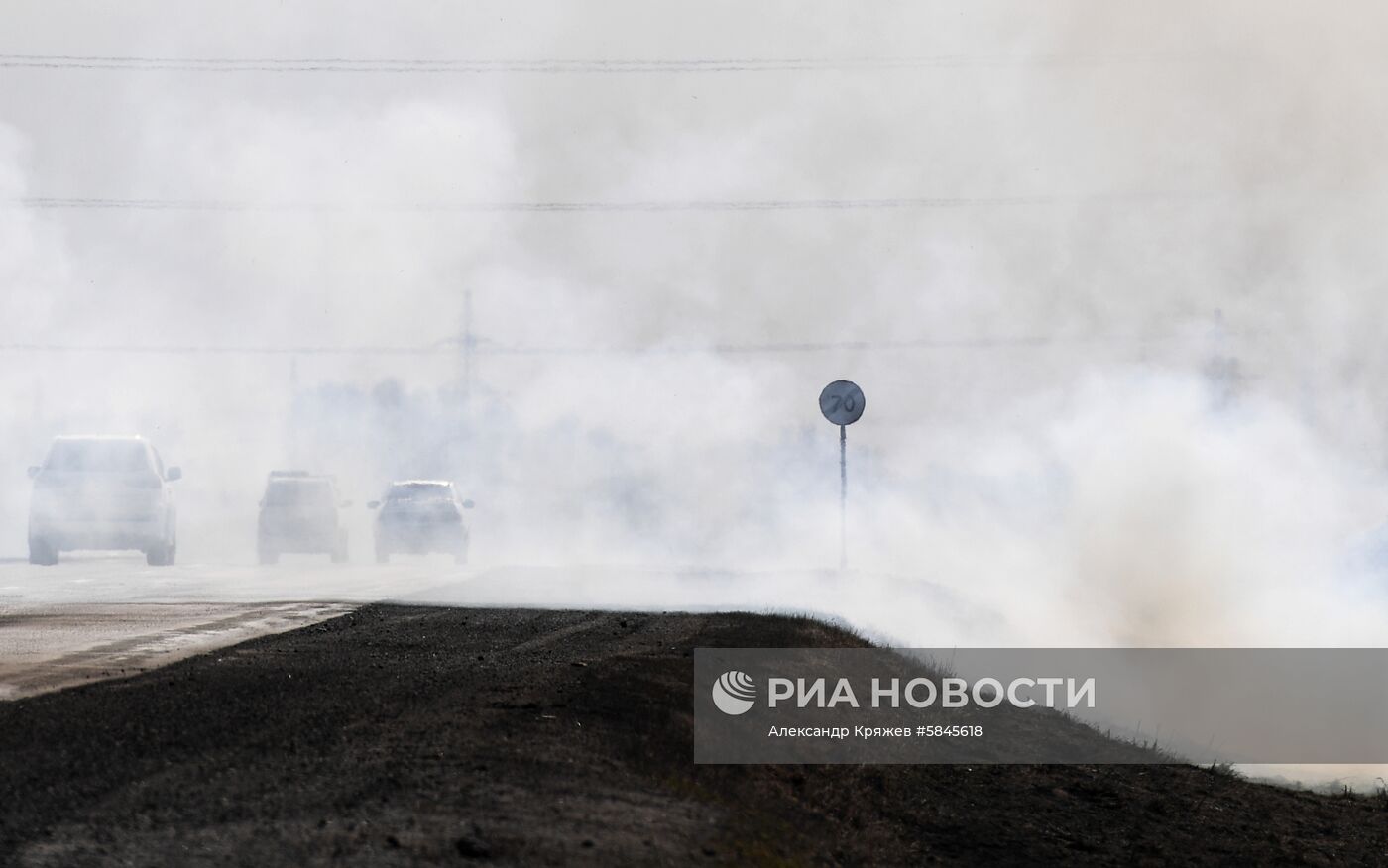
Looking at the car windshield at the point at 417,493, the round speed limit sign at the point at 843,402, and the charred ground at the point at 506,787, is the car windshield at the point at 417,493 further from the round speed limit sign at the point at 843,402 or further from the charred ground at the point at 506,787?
the charred ground at the point at 506,787

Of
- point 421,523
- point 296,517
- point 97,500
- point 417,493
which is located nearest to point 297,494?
point 296,517

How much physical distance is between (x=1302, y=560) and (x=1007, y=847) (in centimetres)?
1592

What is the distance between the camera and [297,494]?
29.9 meters

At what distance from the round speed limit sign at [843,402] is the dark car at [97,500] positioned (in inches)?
401

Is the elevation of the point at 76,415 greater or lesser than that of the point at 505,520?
greater

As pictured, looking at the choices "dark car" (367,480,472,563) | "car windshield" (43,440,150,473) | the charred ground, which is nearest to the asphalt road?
the charred ground

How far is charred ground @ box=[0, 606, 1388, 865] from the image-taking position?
572 centimetres

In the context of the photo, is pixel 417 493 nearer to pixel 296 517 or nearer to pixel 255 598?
pixel 296 517

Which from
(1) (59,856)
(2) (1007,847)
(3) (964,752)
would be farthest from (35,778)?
(3) (964,752)

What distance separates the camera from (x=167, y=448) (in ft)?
149

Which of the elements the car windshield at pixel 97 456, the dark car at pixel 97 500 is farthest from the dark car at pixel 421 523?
the car windshield at pixel 97 456

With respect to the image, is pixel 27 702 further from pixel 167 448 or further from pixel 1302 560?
pixel 167 448

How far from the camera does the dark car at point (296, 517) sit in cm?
2953

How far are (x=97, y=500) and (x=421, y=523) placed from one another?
21.0 feet
